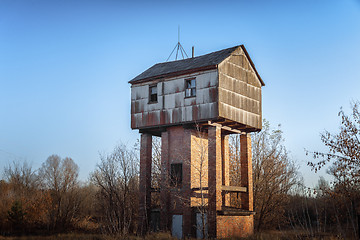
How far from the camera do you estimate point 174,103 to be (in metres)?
24.5

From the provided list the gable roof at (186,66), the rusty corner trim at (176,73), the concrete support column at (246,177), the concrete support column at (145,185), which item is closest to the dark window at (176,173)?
the concrete support column at (145,185)

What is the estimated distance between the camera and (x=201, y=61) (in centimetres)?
2534

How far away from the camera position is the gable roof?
24.0m

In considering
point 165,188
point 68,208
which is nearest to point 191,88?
point 165,188

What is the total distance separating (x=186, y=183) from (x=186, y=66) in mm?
7269

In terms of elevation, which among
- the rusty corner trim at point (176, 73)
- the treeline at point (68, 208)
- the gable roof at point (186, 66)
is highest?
the gable roof at point (186, 66)

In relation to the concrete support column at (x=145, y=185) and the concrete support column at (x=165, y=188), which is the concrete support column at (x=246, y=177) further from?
the concrete support column at (x=145, y=185)

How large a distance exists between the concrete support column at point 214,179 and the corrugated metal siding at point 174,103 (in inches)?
50.4

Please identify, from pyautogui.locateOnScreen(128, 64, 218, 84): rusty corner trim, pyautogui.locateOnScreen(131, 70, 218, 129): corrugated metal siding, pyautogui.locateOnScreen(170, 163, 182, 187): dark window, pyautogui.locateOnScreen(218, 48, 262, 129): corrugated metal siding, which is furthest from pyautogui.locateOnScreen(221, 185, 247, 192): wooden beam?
pyautogui.locateOnScreen(128, 64, 218, 84): rusty corner trim

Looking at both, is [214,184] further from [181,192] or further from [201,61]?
[201,61]

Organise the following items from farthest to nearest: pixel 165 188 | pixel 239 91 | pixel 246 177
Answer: pixel 246 177, pixel 165 188, pixel 239 91

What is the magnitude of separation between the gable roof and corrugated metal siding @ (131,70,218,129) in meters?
0.33

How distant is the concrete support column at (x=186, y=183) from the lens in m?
23.5

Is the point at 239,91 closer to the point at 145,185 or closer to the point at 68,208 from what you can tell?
the point at 145,185
